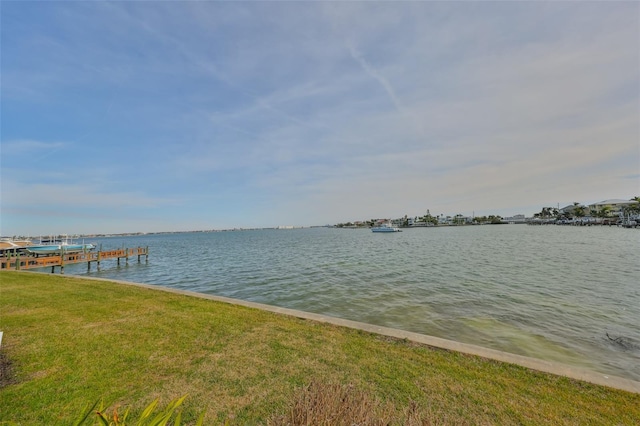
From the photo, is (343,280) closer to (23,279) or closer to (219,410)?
(219,410)

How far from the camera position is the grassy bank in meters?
3.86

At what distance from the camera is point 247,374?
4844 mm

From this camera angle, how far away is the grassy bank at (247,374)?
386cm

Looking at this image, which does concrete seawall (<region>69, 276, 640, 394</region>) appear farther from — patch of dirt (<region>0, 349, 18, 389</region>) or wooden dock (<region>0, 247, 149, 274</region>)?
wooden dock (<region>0, 247, 149, 274</region>)

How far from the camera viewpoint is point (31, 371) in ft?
15.7

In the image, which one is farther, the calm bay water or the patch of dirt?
the calm bay water

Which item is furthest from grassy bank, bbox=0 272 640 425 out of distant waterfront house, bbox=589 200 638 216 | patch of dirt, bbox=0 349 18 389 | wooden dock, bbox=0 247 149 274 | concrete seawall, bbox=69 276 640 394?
distant waterfront house, bbox=589 200 638 216

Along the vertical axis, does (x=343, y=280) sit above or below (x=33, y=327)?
below

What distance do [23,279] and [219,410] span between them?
16.3m

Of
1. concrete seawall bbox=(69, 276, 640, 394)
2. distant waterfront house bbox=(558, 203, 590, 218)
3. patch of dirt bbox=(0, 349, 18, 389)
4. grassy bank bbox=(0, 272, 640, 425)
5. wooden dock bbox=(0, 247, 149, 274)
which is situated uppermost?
distant waterfront house bbox=(558, 203, 590, 218)

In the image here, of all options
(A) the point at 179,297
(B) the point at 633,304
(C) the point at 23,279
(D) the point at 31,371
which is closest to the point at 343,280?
(A) the point at 179,297

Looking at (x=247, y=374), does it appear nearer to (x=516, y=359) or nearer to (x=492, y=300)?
(x=516, y=359)

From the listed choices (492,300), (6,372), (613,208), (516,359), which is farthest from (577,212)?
(6,372)

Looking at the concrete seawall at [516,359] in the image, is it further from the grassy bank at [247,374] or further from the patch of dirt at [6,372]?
the patch of dirt at [6,372]
